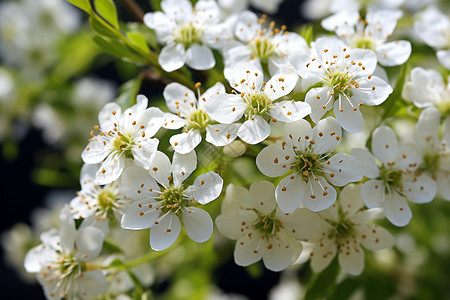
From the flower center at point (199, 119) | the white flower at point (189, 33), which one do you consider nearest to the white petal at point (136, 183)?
the flower center at point (199, 119)

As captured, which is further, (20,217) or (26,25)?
(20,217)

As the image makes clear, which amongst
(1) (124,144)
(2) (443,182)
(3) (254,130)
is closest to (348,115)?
(3) (254,130)

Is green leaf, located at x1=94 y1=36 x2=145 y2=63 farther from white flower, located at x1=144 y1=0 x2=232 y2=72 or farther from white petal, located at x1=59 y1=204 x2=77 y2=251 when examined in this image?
white petal, located at x1=59 y1=204 x2=77 y2=251

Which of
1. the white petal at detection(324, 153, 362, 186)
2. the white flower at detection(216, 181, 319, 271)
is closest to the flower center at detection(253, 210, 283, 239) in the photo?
the white flower at detection(216, 181, 319, 271)

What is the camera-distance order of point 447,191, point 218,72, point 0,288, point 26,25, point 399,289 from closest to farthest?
point 447,191
point 218,72
point 399,289
point 26,25
point 0,288

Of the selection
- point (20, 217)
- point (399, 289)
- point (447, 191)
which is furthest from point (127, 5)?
point (20, 217)

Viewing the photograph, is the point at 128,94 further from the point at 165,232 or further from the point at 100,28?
the point at 165,232

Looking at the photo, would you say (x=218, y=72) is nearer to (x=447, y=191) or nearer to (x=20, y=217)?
(x=447, y=191)
